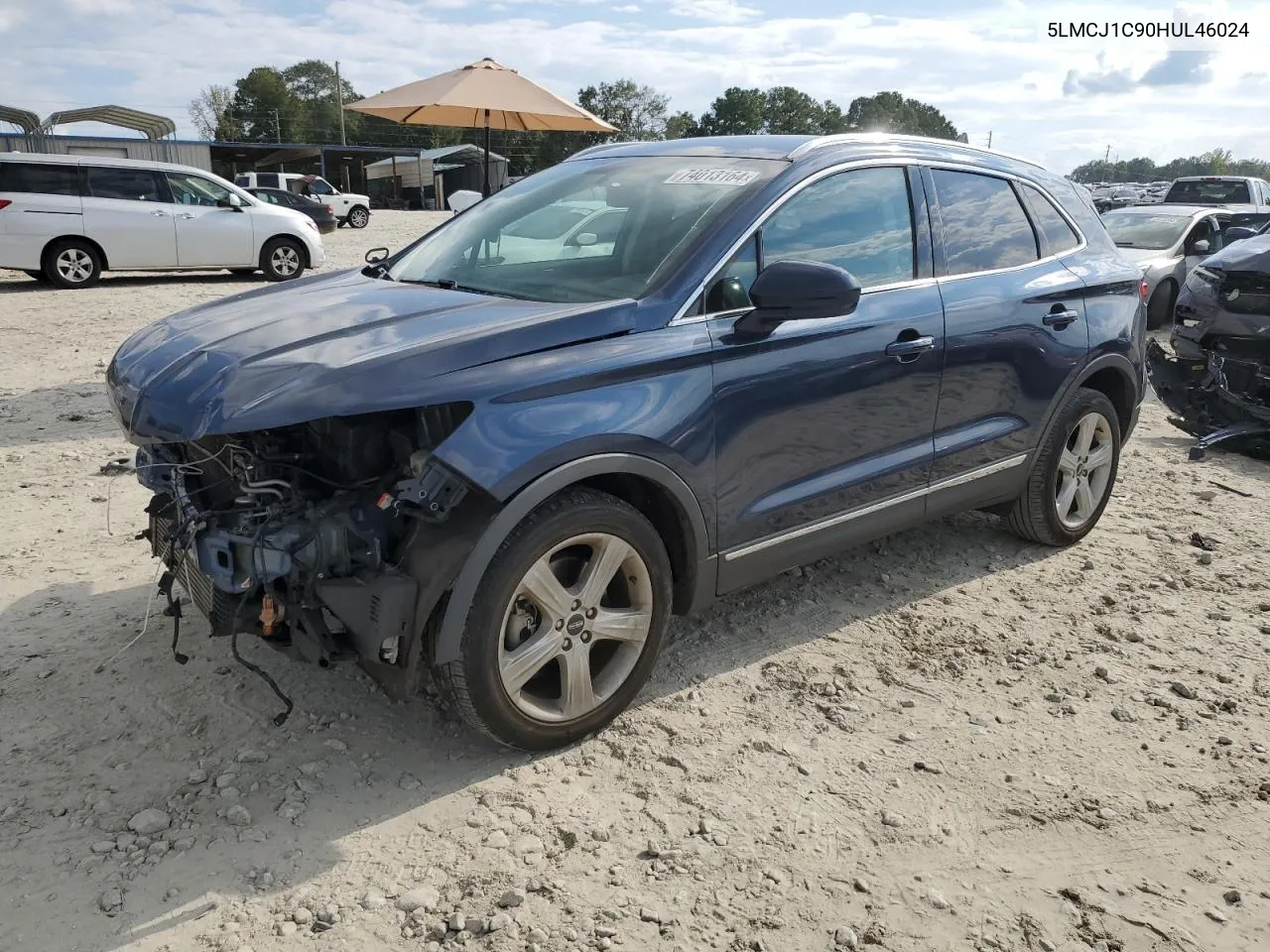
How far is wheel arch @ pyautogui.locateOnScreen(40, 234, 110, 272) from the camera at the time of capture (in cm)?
1311

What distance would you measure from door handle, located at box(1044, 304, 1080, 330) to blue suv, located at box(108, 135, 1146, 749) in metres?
0.01

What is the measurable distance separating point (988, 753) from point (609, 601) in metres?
1.30

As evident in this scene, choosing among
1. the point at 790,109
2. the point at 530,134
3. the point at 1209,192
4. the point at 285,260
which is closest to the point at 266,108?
the point at 530,134

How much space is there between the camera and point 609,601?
3.19 m

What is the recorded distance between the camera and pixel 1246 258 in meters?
6.64

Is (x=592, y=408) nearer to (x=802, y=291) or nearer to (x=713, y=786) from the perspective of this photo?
(x=802, y=291)

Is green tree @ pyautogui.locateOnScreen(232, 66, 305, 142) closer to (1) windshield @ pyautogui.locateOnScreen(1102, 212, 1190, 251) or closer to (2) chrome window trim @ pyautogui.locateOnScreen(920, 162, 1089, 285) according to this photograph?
(1) windshield @ pyautogui.locateOnScreen(1102, 212, 1190, 251)

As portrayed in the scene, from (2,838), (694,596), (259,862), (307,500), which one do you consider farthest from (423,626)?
(2,838)

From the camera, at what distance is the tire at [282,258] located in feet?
47.8

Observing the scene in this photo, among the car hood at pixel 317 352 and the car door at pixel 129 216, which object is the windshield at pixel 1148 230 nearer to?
the car hood at pixel 317 352

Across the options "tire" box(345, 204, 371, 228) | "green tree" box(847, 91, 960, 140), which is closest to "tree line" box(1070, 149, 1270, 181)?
"green tree" box(847, 91, 960, 140)

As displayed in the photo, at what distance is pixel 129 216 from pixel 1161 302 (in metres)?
13.1

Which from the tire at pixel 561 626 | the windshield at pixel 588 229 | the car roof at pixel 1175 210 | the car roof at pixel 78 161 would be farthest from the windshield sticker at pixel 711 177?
the car roof at pixel 78 161

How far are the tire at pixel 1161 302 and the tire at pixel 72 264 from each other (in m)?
A: 13.4
